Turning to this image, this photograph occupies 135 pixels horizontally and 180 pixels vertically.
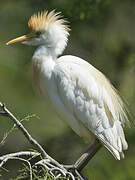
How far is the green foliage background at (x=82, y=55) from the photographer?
670cm

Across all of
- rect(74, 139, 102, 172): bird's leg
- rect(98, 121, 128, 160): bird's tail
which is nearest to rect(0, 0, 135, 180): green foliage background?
rect(74, 139, 102, 172): bird's leg

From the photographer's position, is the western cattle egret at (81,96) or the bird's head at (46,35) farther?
the bird's head at (46,35)

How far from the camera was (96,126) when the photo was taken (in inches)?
175

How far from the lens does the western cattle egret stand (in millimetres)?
4508

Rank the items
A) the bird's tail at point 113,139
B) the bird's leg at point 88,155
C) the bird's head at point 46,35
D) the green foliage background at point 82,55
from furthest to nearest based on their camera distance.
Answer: the green foliage background at point 82,55
the bird's head at point 46,35
the bird's leg at point 88,155
the bird's tail at point 113,139

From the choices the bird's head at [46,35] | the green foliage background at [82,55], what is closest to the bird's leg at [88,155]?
the bird's head at [46,35]

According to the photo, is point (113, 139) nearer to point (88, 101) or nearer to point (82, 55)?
point (88, 101)

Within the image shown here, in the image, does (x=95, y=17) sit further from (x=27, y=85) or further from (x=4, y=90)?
(x=4, y=90)

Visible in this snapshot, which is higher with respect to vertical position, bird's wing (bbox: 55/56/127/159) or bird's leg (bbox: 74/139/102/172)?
bird's wing (bbox: 55/56/127/159)

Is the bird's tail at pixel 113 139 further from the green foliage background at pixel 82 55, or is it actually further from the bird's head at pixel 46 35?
the green foliage background at pixel 82 55

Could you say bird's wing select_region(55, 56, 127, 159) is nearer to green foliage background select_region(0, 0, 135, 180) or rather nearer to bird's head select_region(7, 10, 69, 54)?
bird's head select_region(7, 10, 69, 54)

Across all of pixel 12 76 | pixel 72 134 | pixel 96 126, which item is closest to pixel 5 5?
pixel 12 76

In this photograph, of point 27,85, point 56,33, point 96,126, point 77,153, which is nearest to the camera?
point 96,126

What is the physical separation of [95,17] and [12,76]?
1.99 m
